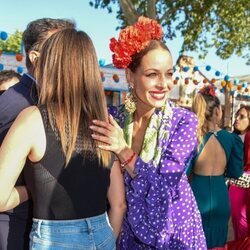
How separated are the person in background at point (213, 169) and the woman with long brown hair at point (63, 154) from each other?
6.13ft

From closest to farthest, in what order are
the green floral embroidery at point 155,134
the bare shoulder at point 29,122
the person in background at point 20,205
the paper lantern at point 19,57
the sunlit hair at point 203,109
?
the bare shoulder at point 29,122 → the person in background at point 20,205 → the green floral embroidery at point 155,134 → the sunlit hair at point 203,109 → the paper lantern at point 19,57

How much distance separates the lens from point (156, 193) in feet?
7.06

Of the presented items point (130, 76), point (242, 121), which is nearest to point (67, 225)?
point (130, 76)

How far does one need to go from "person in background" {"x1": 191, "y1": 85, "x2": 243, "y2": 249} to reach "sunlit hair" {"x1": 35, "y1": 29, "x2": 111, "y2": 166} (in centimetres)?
195

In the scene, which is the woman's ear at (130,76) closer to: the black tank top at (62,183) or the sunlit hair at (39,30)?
the sunlit hair at (39,30)

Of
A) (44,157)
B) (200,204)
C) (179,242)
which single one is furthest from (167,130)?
(200,204)

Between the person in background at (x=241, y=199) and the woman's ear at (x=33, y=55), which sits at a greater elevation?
the woman's ear at (x=33, y=55)

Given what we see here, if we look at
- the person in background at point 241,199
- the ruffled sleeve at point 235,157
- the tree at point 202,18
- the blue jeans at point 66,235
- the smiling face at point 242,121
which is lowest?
the person in background at point 241,199

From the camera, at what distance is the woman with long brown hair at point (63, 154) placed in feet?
4.91

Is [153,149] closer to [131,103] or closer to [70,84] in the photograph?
[131,103]

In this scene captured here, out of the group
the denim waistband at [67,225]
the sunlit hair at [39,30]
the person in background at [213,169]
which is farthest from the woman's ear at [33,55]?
the person in background at [213,169]

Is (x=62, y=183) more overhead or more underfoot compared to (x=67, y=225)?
more overhead

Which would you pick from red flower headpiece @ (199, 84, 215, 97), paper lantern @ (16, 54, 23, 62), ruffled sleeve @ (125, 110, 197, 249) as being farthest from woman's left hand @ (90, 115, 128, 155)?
paper lantern @ (16, 54, 23, 62)

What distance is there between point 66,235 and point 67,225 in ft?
0.12
